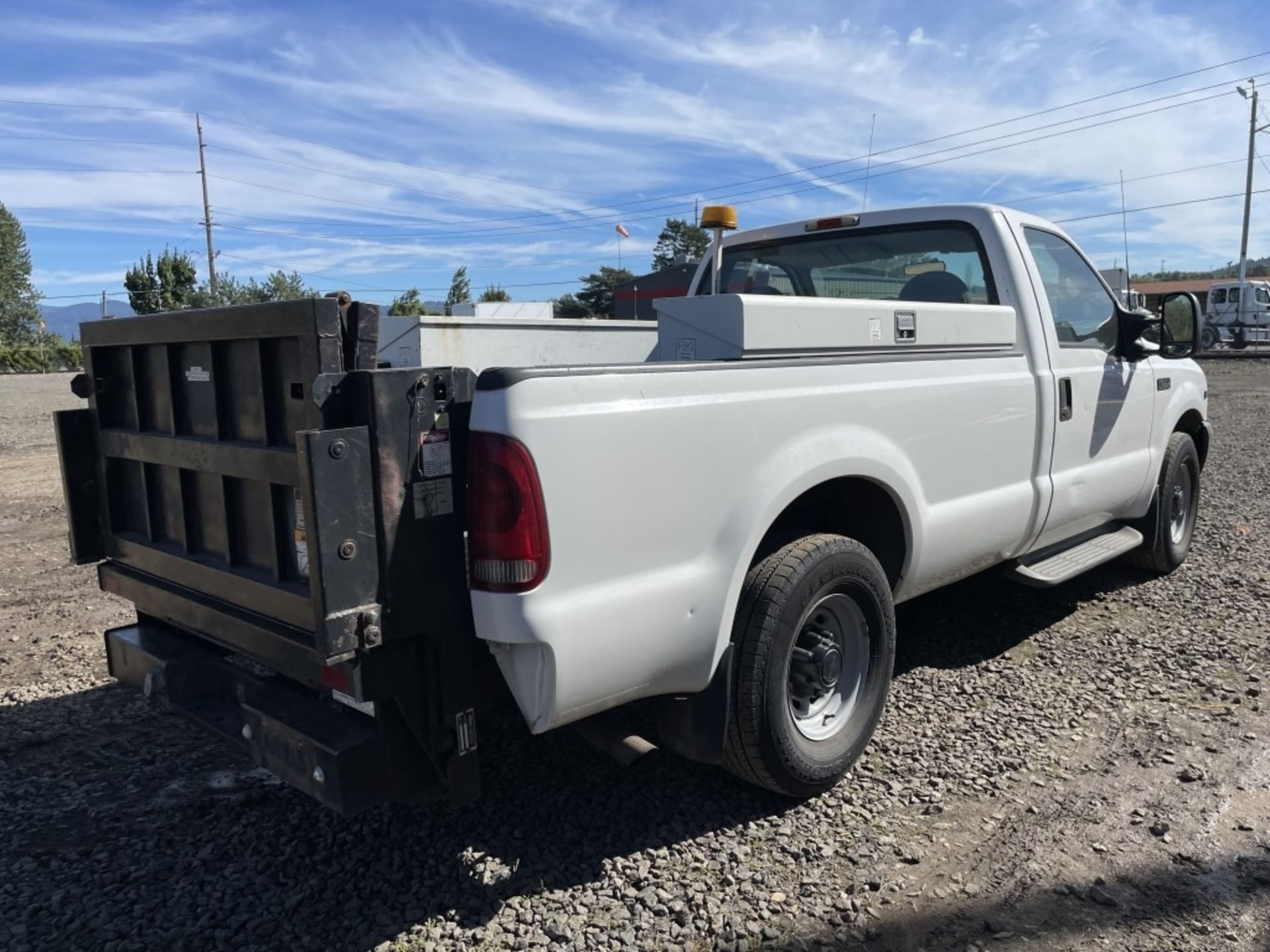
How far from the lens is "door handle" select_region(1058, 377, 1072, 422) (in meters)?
4.45

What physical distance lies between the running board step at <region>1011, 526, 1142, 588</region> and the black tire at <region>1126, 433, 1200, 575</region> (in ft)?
0.87

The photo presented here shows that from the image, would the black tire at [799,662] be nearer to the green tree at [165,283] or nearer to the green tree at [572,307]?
the green tree at [572,307]

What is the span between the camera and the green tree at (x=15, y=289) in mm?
77625

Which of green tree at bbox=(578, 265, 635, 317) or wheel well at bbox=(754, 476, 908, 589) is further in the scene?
green tree at bbox=(578, 265, 635, 317)

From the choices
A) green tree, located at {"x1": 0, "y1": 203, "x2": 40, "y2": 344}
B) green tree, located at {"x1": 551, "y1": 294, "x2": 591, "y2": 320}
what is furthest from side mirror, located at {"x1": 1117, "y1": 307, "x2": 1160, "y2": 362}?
green tree, located at {"x1": 0, "y1": 203, "x2": 40, "y2": 344}

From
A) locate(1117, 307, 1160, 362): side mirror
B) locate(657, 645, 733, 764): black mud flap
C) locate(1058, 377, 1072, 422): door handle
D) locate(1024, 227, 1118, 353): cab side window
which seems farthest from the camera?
locate(1117, 307, 1160, 362): side mirror

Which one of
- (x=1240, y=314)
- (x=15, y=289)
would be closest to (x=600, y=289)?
(x=1240, y=314)

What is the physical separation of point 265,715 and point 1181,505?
18.7ft

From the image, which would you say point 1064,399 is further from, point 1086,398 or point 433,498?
point 433,498

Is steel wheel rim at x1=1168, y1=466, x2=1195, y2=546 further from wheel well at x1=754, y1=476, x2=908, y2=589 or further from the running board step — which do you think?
wheel well at x1=754, y1=476, x2=908, y2=589

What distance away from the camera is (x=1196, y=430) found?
632cm

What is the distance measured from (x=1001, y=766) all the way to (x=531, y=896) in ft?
5.98

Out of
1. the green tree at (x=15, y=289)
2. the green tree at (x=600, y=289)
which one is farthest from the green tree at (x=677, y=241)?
the green tree at (x=15, y=289)

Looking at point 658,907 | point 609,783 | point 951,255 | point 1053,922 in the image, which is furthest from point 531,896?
point 951,255
